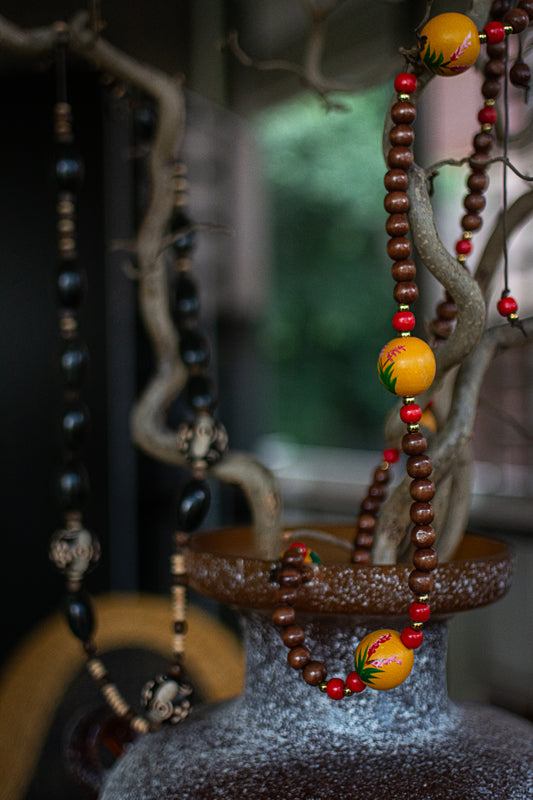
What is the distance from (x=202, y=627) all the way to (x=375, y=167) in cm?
158

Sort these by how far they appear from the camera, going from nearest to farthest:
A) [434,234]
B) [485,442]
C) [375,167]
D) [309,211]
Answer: [434,234]
[485,442]
[375,167]
[309,211]

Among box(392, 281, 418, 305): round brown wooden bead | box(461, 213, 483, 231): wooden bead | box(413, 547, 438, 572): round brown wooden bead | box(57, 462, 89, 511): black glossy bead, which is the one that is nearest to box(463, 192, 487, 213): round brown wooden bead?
box(461, 213, 483, 231): wooden bead

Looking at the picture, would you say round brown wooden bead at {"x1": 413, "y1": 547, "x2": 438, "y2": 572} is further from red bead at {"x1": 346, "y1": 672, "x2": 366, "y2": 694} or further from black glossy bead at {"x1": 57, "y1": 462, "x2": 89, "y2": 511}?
black glossy bead at {"x1": 57, "y1": 462, "x2": 89, "y2": 511}

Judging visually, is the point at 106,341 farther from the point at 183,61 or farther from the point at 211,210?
the point at 183,61

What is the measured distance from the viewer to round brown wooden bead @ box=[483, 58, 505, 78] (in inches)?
17.1

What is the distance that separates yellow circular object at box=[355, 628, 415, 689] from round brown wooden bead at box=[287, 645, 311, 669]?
1.3 inches

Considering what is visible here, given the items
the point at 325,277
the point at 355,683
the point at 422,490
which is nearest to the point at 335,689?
the point at 355,683

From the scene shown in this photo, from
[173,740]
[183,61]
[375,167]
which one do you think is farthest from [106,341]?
[173,740]

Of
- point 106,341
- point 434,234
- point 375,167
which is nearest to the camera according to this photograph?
point 434,234

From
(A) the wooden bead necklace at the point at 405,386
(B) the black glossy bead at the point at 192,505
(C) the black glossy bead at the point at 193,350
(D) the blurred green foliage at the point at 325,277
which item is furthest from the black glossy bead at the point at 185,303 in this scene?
(D) the blurred green foliage at the point at 325,277

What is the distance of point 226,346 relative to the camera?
2.25m

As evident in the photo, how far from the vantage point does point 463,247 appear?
0.47 metres

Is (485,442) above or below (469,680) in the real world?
above

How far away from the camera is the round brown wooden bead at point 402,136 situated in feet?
1.21
